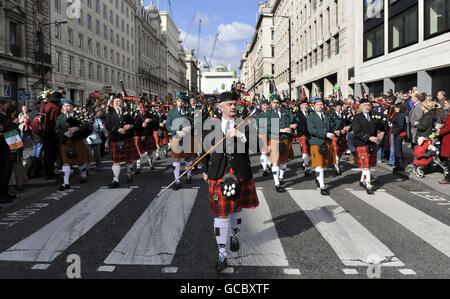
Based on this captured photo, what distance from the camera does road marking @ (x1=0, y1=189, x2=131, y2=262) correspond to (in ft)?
14.3

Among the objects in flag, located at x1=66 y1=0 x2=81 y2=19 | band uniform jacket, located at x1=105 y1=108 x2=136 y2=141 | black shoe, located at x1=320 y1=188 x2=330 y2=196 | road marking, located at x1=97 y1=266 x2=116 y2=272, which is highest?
flag, located at x1=66 y1=0 x2=81 y2=19

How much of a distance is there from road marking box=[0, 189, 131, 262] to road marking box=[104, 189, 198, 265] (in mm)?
691

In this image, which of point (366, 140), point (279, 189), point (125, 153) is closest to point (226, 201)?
point (279, 189)

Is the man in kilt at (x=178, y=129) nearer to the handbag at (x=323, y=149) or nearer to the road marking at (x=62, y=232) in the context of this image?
the road marking at (x=62, y=232)

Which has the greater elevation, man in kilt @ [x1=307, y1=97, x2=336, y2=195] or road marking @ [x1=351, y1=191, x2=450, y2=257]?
man in kilt @ [x1=307, y1=97, x2=336, y2=195]

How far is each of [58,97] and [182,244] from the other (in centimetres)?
603

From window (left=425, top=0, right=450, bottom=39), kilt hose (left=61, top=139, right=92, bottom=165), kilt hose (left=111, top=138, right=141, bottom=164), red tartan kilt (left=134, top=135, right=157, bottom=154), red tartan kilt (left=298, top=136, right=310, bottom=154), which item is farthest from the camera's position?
window (left=425, top=0, right=450, bottom=39)

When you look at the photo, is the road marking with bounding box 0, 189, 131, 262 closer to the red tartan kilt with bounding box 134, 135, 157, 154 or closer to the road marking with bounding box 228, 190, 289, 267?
the road marking with bounding box 228, 190, 289, 267

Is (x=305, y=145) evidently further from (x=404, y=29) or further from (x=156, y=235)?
(x=404, y=29)

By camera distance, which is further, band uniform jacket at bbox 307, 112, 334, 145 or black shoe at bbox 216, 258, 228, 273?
band uniform jacket at bbox 307, 112, 334, 145

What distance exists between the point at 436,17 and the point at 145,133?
47.9 ft

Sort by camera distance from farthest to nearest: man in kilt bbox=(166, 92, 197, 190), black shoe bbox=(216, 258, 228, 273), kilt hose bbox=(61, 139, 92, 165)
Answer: man in kilt bbox=(166, 92, 197, 190), kilt hose bbox=(61, 139, 92, 165), black shoe bbox=(216, 258, 228, 273)

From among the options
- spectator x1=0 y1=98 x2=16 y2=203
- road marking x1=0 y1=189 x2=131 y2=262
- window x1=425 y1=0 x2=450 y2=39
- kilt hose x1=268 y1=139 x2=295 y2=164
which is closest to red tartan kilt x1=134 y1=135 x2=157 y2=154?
road marking x1=0 y1=189 x2=131 y2=262

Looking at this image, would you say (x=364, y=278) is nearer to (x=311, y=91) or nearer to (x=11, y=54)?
(x=11, y=54)
